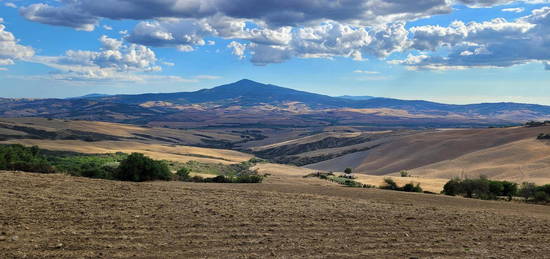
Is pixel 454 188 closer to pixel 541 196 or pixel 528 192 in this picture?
pixel 528 192

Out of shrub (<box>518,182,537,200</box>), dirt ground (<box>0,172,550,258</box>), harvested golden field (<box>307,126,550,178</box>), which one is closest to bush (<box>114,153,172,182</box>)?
dirt ground (<box>0,172,550,258</box>)

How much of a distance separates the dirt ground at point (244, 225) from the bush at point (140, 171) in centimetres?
657

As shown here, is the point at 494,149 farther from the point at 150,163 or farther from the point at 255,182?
the point at 150,163

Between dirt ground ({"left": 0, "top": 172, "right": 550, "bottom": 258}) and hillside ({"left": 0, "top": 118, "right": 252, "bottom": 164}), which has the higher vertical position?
dirt ground ({"left": 0, "top": 172, "right": 550, "bottom": 258})

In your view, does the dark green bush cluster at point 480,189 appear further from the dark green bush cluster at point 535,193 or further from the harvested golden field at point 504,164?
the harvested golden field at point 504,164

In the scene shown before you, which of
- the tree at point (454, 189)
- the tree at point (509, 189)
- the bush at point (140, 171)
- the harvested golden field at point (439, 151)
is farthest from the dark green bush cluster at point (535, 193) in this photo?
the harvested golden field at point (439, 151)

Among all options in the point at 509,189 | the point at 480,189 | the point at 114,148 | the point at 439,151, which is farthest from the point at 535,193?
the point at 114,148

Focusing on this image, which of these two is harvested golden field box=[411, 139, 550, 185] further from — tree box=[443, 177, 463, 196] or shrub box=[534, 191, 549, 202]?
shrub box=[534, 191, 549, 202]

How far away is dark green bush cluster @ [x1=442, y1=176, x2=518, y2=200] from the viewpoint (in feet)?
109

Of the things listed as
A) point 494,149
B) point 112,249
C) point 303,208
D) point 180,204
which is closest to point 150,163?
point 180,204

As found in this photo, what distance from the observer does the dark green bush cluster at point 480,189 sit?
33.2 meters

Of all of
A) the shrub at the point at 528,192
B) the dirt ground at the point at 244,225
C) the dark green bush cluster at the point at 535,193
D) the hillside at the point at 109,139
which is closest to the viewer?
the dirt ground at the point at 244,225

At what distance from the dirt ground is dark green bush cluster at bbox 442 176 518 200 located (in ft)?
25.2

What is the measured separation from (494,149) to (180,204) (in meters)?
61.8
